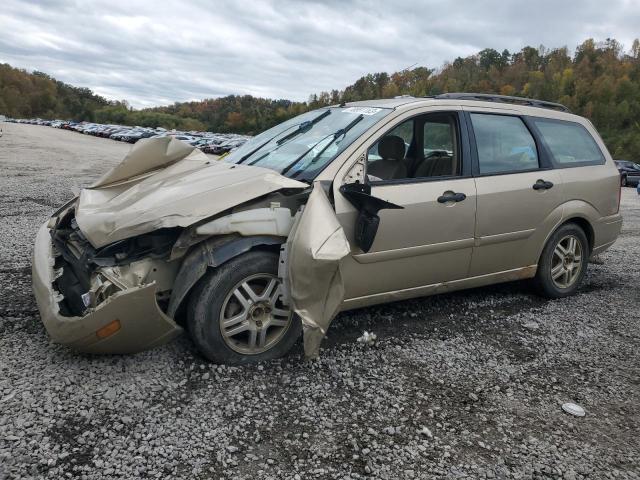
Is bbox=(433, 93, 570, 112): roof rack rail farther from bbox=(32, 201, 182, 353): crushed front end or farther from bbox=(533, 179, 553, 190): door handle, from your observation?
bbox=(32, 201, 182, 353): crushed front end

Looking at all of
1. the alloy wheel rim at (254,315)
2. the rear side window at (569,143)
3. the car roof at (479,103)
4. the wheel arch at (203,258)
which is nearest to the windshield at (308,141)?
the car roof at (479,103)

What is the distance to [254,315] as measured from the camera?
10.7 feet

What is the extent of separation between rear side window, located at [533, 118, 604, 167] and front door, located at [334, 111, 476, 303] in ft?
3.64

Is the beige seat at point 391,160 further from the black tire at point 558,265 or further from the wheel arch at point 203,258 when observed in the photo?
the black tire at point 558,265

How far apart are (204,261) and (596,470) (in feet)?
7.69

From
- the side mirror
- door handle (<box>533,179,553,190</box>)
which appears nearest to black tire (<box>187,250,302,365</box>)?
the side mirror

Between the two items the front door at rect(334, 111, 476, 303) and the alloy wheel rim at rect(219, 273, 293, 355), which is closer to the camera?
the alloy wheel rim at rect(219, 273, 293, 355)

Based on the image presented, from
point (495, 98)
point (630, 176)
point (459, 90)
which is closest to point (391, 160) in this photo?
point (495, 98)

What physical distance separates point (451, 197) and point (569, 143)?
182cm

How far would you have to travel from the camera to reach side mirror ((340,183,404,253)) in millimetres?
3396

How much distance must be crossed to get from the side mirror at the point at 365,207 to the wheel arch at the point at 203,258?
633 millimetres

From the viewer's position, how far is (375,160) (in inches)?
160

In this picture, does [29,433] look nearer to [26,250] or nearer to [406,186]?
[406,186]

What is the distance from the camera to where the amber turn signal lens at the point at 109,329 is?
286cm
